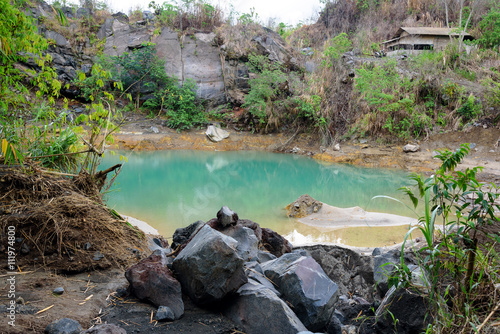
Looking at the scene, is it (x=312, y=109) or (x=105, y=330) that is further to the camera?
(x=312, y=109)

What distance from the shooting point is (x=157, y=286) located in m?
1.94

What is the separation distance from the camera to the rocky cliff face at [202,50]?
59.9ft

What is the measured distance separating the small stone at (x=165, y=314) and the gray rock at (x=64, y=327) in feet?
1.25

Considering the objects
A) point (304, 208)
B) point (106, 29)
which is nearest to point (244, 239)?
point (304, 208)

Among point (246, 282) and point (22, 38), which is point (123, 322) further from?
point (22, 38)

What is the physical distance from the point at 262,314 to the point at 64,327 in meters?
0.99

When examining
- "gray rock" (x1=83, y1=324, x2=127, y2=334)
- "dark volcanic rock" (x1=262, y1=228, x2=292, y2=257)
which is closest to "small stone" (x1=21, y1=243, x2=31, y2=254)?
"gray rock" (x1=83, y1=324, x2=127, y2=334)

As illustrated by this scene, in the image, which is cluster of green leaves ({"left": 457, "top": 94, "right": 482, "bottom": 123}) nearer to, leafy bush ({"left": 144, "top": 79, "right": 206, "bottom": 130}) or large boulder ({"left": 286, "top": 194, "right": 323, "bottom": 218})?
large boulder ({"left": 286, "top": 194, "right": 323, "bottom": 218})

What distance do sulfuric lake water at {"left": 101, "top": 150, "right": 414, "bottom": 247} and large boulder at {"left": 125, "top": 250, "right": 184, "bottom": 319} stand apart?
63.2 inches

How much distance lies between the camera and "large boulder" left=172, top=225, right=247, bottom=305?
6.16 ft

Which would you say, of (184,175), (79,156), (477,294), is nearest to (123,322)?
(477,294)

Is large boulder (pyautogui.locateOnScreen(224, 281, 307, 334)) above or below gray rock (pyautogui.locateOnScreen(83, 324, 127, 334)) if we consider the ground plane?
below

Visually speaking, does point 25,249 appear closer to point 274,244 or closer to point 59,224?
point 59,224

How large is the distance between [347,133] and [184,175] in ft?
26.9
